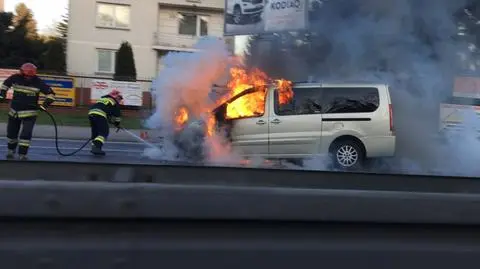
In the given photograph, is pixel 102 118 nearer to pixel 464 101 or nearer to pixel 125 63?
pixel 464 101

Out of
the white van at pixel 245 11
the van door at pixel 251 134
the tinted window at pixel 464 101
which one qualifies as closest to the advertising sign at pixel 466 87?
the tinted window at pixel 464 101

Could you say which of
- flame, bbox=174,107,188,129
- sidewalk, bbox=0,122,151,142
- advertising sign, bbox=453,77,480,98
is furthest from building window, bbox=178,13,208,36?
advertising sign, bbox=453,77,480,98

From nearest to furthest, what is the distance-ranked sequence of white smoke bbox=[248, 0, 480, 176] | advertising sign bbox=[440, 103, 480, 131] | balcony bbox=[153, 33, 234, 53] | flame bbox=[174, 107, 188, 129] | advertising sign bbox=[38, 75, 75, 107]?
white smoke bbox=[248, 0, 480, 176], advertising sign bbox=[440, 103, 480, 131], flame bbox=[174, 107, 188, 129], advertising sign bbox=[38, 75, 75, 107], balcony bbox=[153, 33, 234, 53]

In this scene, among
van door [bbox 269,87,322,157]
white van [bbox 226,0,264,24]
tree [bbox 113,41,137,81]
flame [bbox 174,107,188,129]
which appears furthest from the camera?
tree [bbox 113,41,137,81]

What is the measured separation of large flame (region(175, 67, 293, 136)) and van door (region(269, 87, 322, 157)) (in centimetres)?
17

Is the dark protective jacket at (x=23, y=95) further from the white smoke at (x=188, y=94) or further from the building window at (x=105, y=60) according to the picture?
the building window at (x=105, y=60)

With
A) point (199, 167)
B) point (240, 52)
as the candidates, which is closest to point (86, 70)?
point (240, 52)

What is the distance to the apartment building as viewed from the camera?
3544 centimetres

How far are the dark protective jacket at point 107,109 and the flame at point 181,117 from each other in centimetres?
176

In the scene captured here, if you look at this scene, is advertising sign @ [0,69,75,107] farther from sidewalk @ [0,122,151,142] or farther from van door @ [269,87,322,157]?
van door @ [269,87,322,157]

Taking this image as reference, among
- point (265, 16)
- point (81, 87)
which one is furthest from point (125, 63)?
point (265, 16)

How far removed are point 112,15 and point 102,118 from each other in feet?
82.3

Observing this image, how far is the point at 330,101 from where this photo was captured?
11328mm

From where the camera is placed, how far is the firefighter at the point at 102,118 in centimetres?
1234
